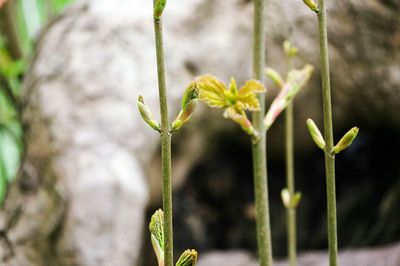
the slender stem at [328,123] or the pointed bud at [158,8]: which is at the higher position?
the pointed bud at [158,8]

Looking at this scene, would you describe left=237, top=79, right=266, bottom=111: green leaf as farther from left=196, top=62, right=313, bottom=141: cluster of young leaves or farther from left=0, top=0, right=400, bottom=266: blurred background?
left=0, top=0, right=400, bottom=266: blurred background

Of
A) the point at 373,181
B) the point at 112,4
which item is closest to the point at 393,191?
the point at 373,181

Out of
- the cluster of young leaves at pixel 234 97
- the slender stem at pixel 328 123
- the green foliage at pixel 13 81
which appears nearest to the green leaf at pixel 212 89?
the cluster of young leaves at pixel 234 97

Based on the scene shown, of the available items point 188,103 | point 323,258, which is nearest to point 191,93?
point 188,103

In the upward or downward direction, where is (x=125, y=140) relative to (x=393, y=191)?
upward

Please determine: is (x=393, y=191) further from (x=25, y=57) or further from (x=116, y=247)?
(x=25, y=57)

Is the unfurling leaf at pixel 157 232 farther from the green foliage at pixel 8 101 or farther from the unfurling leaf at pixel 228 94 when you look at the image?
the green foliage at pixel 8 101

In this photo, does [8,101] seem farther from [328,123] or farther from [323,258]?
[328,123]
